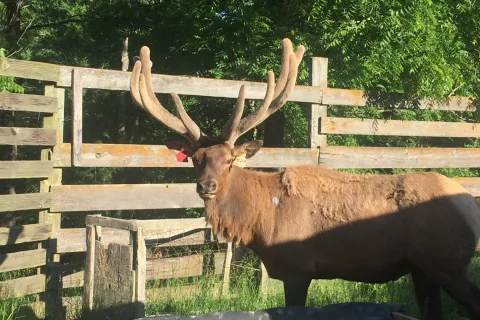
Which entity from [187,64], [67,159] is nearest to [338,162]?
[67,159]

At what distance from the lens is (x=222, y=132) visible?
6539 millimetres

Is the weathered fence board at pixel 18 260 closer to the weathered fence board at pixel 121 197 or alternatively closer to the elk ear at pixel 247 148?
the weathered fence board at pixel 121 197

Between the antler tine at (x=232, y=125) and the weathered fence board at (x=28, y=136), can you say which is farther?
the weathered fence board at (x=28, y=136)

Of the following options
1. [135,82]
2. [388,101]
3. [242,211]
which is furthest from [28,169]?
[388,101]

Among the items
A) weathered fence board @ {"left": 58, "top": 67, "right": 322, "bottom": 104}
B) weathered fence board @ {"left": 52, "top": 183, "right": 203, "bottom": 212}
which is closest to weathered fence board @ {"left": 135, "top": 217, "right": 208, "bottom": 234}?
weathered fence board @ {"left": 52, "top": 183, "right": 203, "bottom": 212}

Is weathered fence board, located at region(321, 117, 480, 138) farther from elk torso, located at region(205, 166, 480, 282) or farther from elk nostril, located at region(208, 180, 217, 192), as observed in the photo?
elk nostril, located at region(208, 180, 217, 192)

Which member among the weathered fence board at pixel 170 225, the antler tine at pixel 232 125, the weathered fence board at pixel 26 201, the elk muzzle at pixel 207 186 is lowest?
the weathered fence board at pixel 170 225

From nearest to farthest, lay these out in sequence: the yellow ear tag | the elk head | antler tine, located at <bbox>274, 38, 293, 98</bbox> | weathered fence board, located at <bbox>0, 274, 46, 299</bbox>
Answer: the elk head < the yellow ear tag < antler tine, located at <bbox>274, 38, 293, 98</bbox> < weathered fence board, located at <bbox>0, 274, 46, 299</bbox>

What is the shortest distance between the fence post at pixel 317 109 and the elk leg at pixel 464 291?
364cm

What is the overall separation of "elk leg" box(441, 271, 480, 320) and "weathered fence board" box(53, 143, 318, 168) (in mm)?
3287

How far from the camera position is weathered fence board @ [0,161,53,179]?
743cm

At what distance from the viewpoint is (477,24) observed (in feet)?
42.3

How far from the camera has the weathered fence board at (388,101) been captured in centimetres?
960

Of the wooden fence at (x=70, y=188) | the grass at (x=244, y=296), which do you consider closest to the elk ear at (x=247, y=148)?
the wooden fence at (x=70, y=188)
